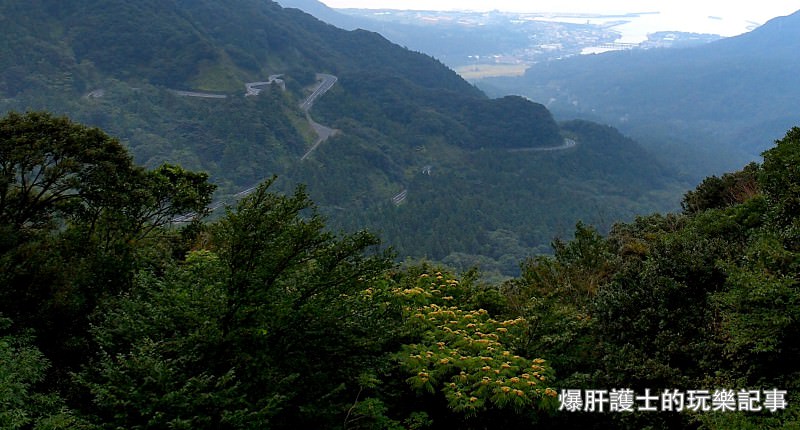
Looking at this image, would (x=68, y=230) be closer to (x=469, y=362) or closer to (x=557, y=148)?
(x=469, y=362)

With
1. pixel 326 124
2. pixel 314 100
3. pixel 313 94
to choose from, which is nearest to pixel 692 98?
pixel 313 94

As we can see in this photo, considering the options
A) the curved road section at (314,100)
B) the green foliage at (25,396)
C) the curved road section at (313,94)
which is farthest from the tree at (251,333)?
the curved road section at (313,94)

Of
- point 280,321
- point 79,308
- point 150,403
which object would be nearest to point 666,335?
point 280,321

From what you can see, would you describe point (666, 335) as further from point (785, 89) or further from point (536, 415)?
point (785, 89)

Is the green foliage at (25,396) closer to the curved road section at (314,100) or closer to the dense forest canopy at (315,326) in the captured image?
the dense forest canopy at (315,326)

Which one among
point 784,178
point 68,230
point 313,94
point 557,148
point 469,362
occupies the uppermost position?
point 313,94
